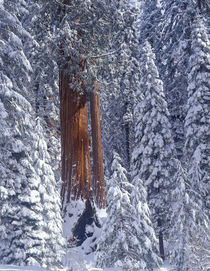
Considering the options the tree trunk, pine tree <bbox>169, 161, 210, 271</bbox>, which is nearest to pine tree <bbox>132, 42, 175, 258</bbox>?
pine tree <bbox>169, 161, 210, 271</bbox>

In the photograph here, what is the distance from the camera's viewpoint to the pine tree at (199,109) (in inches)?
762

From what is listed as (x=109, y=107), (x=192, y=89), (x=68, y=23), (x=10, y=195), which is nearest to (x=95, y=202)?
(x=10, y=195)

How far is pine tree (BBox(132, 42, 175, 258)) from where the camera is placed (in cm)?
2086

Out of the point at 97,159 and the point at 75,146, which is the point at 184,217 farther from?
the point at 75,146

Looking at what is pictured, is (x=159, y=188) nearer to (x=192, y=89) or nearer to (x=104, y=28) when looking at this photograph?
(x=192, y=89)

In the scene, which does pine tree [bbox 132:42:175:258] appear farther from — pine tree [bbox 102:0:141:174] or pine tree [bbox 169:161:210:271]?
pine tree [bbox 169:161:210:271]

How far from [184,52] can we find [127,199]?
1458 centimetres

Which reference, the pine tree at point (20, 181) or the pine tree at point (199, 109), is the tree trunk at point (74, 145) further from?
the pine tree at point (199, 109)

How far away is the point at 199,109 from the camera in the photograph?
19.7 metres

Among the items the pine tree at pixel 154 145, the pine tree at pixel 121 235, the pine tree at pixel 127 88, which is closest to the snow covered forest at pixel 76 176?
the pine tree at pixel 121 235

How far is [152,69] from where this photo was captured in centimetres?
2167

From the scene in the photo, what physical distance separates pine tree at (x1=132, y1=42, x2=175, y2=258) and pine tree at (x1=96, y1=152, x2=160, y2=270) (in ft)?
31.1

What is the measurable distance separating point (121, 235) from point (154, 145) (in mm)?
10850

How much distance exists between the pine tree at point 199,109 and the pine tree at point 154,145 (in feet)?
4.19
